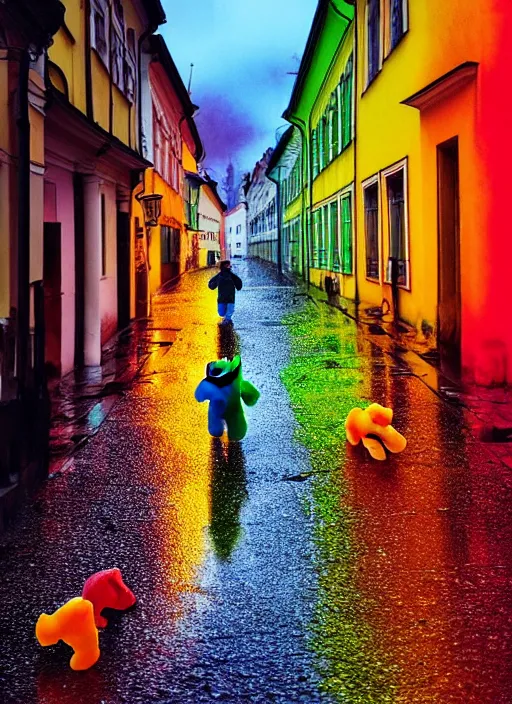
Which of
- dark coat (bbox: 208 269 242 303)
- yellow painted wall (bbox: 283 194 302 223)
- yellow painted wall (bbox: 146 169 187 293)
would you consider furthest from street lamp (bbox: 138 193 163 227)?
yellow painted wall (bbox: 283 194 302 223)

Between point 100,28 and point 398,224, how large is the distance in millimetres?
5317

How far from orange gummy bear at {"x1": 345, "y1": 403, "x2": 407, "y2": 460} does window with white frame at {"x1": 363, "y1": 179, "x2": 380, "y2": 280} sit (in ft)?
32.1

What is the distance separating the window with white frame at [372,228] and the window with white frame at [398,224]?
1310 millimetres

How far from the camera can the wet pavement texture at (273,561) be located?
9.86 ft

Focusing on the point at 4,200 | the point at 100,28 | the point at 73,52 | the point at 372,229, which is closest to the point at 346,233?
the point at 372,229

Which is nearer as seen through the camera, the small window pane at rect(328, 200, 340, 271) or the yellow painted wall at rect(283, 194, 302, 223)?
the small window pane at rect(328, 200, 340, 271)

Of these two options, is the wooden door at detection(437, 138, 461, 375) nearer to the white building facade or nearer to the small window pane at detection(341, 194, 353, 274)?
the small window pane at detection(341, 194, 353, 274)

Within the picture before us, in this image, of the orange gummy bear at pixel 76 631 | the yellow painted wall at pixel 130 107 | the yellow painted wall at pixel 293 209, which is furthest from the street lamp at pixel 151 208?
the yellow painted wall at pixel 293 209

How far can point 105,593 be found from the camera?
351cm

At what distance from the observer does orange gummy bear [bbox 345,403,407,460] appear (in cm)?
608

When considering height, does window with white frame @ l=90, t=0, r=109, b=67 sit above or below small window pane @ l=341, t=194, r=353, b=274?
above

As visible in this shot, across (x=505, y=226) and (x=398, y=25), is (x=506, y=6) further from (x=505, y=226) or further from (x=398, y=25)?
(x=398, y=25)

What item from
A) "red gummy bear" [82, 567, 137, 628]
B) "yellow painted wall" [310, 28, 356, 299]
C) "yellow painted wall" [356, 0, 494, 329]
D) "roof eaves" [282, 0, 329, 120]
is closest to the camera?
"red gummy bear" [82, 567, 137, 628]

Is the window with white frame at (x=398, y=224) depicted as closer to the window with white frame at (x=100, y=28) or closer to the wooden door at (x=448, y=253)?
the wooden door at (x=448, y=253)
